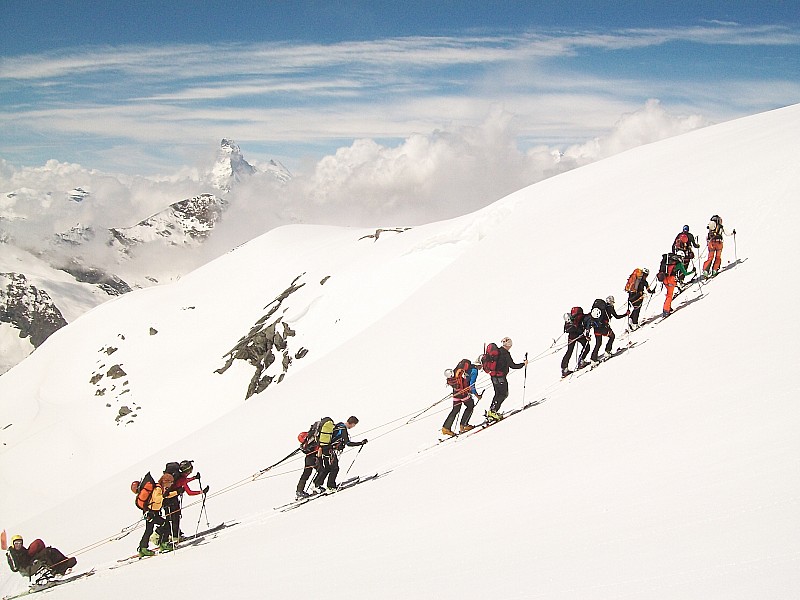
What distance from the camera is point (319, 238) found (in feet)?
267

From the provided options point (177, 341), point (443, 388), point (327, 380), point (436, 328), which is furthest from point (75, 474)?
point (443, 388)

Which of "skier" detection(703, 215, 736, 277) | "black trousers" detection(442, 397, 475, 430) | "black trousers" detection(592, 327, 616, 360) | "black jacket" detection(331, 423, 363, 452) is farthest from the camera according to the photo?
"skier" detection(703, 215, 736, 277)

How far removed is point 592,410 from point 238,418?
19926mm

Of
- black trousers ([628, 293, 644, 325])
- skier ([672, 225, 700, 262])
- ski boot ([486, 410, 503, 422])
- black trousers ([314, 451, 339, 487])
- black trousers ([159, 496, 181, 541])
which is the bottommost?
black trousers ([159, 496, 181, 541])

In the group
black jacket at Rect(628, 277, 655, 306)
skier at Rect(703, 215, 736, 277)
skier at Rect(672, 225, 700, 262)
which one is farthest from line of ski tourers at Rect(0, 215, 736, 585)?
skier at Rect(703, 215, 736, 277)

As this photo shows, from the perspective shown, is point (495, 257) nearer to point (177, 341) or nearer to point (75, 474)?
point (75, 474)

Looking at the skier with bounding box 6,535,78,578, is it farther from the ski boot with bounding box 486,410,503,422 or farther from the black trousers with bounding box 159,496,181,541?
the ski boot with bounding box 486,410,503,422

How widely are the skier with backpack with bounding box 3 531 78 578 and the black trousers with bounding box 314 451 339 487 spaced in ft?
18.7

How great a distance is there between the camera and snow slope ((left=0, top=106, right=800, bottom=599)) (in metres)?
5.38

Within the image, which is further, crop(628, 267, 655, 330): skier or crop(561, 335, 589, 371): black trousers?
crop(628, 267, 655, 330): skier

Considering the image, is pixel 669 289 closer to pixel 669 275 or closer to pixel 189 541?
pixel 669 275

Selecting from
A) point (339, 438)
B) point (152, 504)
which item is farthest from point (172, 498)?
point (339, 438)

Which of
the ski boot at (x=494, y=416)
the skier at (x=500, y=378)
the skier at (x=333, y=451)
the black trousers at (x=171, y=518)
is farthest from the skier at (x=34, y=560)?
the skier at (x=500, y=378)

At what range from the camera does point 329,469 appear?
40.0 ft
